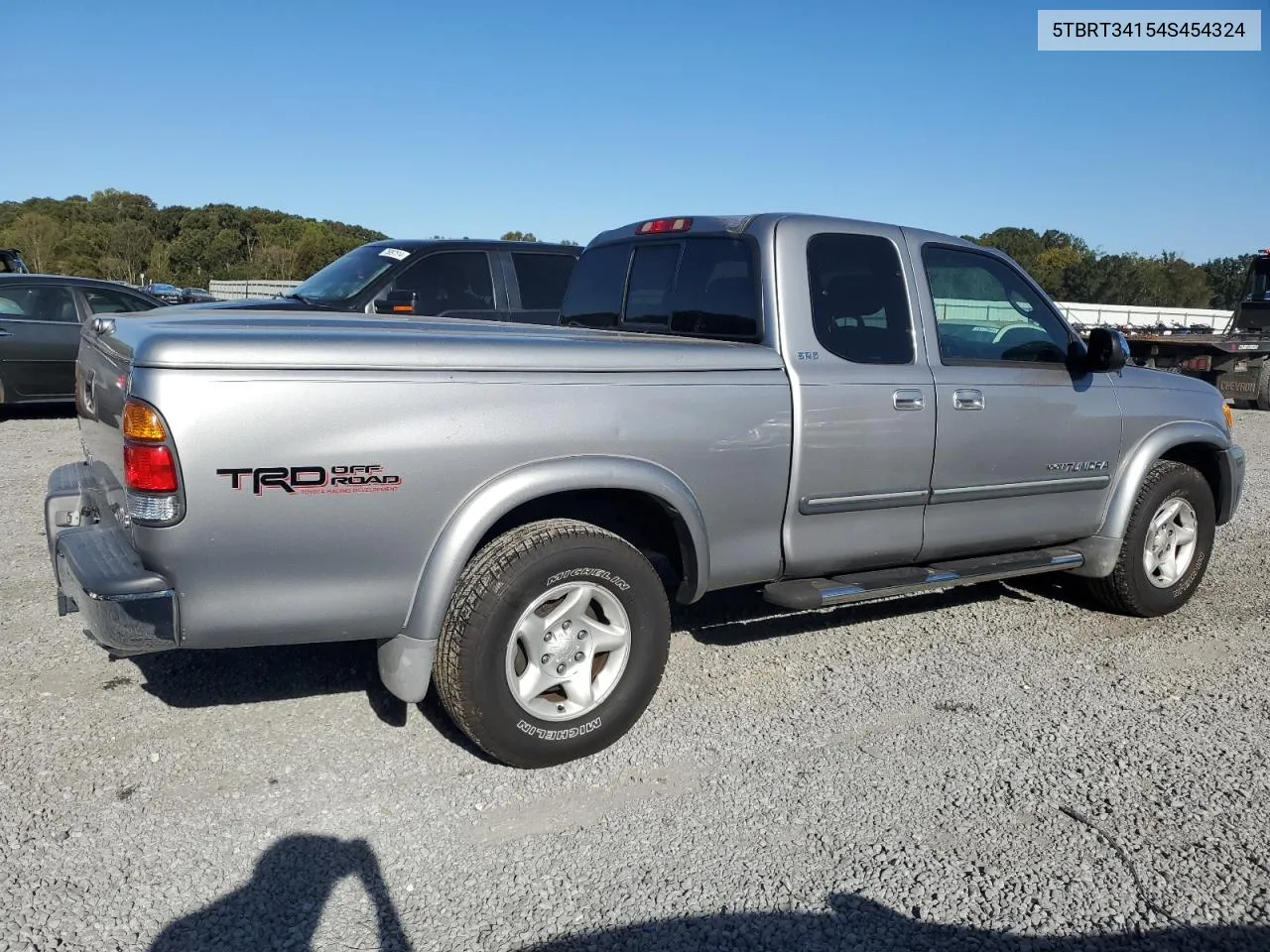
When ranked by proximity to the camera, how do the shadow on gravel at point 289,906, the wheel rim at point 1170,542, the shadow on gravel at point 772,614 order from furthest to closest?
the wheel rim at point 1170,542, the shadow on gravel at point 772,614, the shadow on gravel at point 289,906

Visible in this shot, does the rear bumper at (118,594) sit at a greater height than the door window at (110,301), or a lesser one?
lesser

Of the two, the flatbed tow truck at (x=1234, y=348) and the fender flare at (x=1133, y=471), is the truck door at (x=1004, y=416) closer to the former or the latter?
the fender flare at (x=1133, y=471)

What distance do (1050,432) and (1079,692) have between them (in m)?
1.19

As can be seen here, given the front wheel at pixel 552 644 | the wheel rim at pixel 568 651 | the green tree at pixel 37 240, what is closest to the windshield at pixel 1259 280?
the front wheel at pixel 552 644

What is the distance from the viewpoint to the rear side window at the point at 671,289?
4262mm

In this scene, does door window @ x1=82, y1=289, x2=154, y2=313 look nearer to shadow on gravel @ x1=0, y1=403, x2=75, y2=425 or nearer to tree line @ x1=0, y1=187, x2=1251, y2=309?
shadow on gravel @ x1=0, y1=403, x2=75, y2=425

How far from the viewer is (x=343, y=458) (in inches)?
118

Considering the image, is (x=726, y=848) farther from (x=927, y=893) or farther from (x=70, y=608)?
(x=70, y=608)

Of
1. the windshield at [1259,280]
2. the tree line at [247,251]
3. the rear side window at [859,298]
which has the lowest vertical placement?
the rear side window at [859,298]

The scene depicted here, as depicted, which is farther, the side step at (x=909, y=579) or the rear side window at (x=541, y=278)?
the rear side window at (x=541, y=278)

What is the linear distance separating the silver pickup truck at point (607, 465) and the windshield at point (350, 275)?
3606 mm

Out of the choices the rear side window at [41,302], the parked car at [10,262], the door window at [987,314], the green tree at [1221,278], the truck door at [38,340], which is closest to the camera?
the door window at [987,314]

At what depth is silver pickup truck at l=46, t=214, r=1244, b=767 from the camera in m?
2.94

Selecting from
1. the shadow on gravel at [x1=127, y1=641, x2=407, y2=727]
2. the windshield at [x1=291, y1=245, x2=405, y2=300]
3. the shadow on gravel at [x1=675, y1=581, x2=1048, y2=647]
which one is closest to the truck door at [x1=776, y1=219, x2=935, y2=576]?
the shadow on gravel at [x1=675, y1=581, x2=1048, y2=647]
